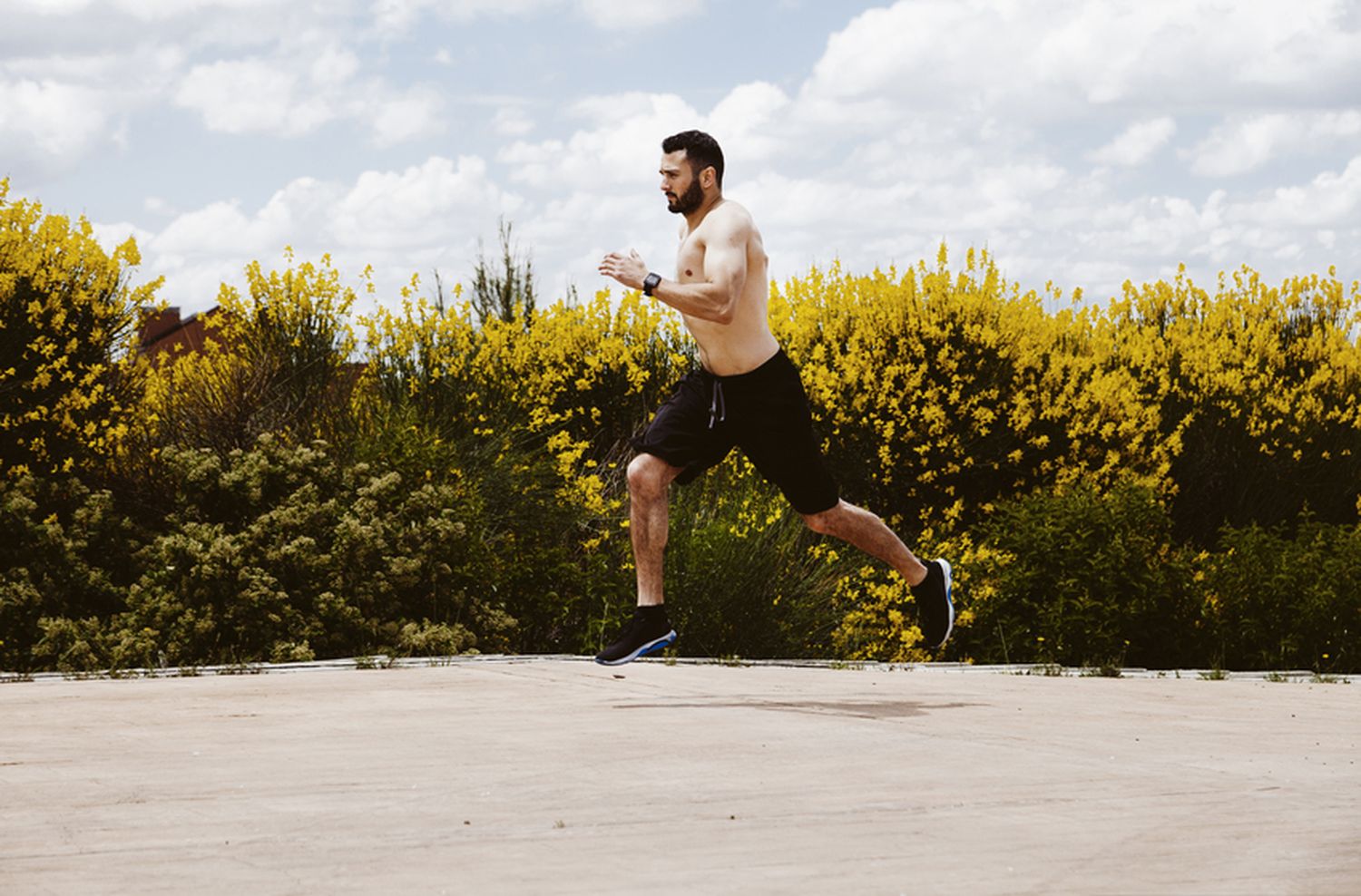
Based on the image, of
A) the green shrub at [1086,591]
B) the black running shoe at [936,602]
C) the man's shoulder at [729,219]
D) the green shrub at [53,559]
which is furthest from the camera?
the green shrub at [1086,591]

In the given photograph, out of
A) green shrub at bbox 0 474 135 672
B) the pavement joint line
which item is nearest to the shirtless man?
the pavement joint line

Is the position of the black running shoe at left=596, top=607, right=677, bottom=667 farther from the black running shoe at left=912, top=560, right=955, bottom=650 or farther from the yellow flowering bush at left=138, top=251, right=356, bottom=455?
the yellow flowering bush at left=138, top=251, right=356, bottom=455

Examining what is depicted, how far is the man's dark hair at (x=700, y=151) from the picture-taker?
20.4ft

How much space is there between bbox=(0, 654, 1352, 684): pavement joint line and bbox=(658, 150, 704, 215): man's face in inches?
80.8

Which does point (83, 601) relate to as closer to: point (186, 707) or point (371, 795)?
point (186, 707)

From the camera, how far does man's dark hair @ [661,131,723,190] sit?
622 centimetres

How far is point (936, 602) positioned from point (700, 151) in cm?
202

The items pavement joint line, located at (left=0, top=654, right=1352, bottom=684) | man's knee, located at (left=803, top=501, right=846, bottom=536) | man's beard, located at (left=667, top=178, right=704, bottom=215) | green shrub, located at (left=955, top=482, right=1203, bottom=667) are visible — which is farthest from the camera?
green shrub, located at (left=955, top=482, right=1203, bottom=667)

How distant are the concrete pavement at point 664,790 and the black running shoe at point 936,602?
431mm

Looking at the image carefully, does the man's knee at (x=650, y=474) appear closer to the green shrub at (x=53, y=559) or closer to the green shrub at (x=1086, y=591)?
the green shrub at (x=53, y=559)

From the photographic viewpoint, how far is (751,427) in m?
6.25

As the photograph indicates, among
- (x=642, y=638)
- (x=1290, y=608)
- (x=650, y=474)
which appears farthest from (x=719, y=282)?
(x=1290, y=608)

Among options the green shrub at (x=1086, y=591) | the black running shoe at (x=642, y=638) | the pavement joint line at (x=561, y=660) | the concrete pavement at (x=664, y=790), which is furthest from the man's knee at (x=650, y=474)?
the green shrub at (x=1086, y=591)

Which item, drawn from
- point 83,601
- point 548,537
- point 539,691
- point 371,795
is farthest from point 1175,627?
point 371,795
